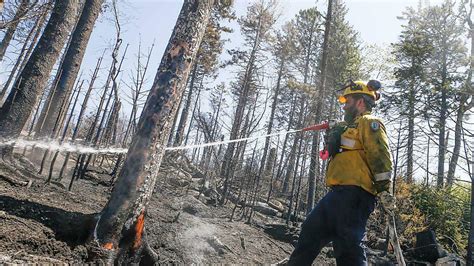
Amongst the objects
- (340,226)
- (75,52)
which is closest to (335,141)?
(340,226)

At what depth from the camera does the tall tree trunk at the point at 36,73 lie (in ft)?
18.6

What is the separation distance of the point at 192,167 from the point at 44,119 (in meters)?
8.90

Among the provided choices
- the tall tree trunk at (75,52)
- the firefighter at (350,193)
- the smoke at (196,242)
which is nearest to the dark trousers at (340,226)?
the firefighter at (350,193)

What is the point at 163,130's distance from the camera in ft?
10.6

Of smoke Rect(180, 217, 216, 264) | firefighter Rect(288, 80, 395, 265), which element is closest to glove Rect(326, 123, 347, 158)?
firefighter Rect(288, 80, 395, 265)

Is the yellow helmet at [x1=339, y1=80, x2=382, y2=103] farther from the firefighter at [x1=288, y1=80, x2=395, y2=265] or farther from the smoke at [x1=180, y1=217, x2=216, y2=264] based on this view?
the smoke at [x1=180, y1=217, x2=216, y2=264]

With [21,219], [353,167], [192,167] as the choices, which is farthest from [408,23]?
[21,219]

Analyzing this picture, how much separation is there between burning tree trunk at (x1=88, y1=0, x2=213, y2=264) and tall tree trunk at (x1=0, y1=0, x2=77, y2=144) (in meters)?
3.98

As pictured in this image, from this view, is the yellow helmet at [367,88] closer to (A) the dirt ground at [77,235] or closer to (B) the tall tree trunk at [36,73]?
(A) the dirt ground at [77,235]

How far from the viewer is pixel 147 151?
123 inches

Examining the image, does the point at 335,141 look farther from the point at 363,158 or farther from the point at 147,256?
the point at 147,256

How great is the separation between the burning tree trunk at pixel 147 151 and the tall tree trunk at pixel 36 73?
3.98 m

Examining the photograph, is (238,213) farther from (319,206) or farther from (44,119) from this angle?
(319,206)

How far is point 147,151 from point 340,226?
2.04 m
